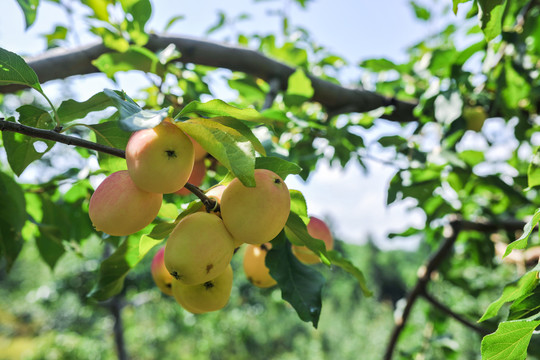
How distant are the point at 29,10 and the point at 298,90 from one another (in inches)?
19.0

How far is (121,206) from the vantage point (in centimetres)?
40

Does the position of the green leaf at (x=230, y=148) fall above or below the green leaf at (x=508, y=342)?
above

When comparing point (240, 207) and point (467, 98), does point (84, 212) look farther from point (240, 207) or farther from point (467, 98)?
point (467, 98)

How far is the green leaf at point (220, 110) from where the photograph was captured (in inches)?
16.3

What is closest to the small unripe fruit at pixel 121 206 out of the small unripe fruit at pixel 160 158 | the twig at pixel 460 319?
the small unripe fruit at pixel 160 158

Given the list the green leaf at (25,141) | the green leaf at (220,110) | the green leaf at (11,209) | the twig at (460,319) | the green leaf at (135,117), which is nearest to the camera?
the green leaf at (135,117)

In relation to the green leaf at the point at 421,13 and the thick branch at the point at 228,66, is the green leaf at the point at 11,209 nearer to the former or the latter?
the thick branch at the point at 228,66

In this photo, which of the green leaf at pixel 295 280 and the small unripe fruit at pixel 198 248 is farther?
the green leaf at pixel 295 280

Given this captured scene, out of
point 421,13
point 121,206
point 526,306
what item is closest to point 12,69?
point 121,206

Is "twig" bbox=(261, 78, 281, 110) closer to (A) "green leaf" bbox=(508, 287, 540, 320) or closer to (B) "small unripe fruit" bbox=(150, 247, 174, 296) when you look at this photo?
(B) "small unripe fruit" bbox=(150, 247, 174, 296)

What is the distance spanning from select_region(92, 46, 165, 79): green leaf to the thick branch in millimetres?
120

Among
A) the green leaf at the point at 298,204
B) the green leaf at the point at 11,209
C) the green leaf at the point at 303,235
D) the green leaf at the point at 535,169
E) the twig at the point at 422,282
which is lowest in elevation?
the twig at the point at 422,282

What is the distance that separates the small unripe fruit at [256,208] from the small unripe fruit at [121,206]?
0.26 ft

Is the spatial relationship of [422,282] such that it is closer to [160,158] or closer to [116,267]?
[116,267]
